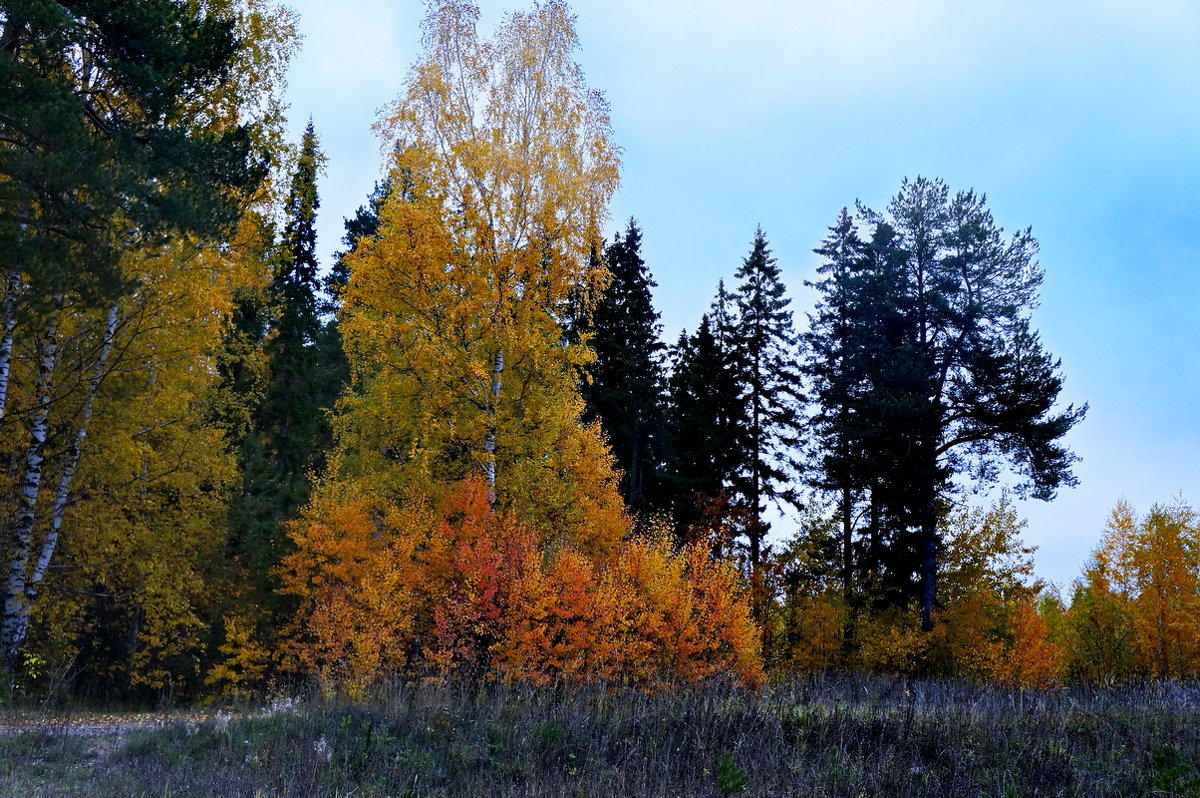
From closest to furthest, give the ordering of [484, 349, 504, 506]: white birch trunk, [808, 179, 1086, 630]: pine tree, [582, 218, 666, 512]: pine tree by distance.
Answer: [484, 349, 504, 506]: white birch trunk
[808, 179, 1086, 630]: pine tree
[582, 218, 666, 512]: pine tree

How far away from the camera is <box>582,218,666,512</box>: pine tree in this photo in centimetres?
3412

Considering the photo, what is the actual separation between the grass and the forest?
264 cm

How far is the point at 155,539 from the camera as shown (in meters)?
21.1

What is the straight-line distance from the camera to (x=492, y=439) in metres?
16.9

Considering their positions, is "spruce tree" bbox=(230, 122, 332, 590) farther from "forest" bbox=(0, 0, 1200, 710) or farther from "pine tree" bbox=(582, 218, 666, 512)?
"pine tree" bbox=(582, 218, 666, 512)

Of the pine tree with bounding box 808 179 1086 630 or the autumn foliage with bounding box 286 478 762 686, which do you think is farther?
the pine tree with bounding box 808 179 1086 630

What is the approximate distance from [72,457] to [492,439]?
8748 mm

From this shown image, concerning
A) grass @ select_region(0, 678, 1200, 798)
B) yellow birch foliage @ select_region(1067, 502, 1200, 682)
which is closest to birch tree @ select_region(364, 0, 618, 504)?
grass @ select_region(0, 678, 1200, 798)

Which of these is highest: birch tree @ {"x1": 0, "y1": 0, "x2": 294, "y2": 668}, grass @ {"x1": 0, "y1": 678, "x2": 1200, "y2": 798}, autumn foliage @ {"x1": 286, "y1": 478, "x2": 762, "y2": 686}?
birch tree @ {"x1": 0, "y1": 0, "x2": 294, "y2": 668}

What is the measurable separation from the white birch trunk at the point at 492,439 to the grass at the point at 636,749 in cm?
502

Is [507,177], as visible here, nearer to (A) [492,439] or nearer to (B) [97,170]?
(A) [492,439]

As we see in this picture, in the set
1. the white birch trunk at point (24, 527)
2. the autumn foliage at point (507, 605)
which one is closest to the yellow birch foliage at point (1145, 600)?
the autumn foliage at point (507, 605)

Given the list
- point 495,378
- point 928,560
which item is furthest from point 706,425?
point 495,378

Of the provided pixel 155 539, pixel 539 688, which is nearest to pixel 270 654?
pixel 155 539
